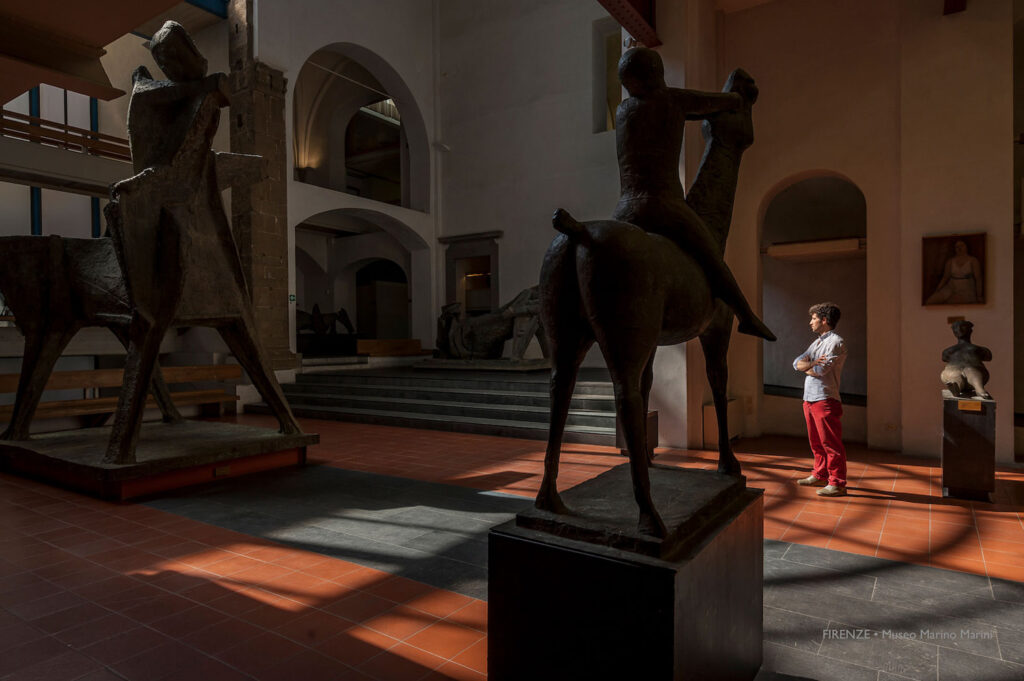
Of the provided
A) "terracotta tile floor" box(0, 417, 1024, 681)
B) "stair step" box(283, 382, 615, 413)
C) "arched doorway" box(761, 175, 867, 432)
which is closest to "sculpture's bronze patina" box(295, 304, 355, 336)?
"stair step" box(283, 382, 615, 413)

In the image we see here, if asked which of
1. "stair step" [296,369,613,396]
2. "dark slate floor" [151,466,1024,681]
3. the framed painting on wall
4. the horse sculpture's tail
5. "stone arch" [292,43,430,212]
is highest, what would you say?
"stone arch" [292,43,430,212]

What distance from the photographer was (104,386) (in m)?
8.45

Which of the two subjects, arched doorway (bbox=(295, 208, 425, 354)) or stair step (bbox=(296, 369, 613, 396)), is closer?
stair step (bbox=(296, 369, 613, 396))

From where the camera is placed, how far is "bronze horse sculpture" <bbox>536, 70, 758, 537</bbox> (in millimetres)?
1838

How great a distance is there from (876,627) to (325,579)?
2.54m

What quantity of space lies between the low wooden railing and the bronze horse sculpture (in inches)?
480

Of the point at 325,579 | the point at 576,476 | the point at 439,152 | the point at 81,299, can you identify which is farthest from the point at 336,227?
the point at 325,579

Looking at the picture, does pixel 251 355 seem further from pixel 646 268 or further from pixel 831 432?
pixel 831 432

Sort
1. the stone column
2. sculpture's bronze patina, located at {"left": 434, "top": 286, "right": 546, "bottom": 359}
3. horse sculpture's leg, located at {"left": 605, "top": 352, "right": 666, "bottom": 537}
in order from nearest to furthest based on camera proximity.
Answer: horse sculpture's leg, located at {"left": 605, "top": 352, "right": 666, "bottom": 537} → sculpture's bronze patina, located at {"left": 434, "top": 286, "right": 546, "bottom": 359} → the stone column

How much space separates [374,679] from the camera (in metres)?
2.09

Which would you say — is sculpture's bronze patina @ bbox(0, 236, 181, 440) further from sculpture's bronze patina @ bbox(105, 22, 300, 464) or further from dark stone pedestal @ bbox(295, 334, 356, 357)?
dark stone pedestal @ bbox(295, 334, 356, 357)

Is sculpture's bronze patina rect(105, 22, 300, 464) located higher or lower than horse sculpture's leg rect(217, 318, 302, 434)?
higher

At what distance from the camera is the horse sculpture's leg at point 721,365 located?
7.78 ft

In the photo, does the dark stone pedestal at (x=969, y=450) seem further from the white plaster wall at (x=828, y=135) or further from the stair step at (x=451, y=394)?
the stair step at (x=451, y=394)
